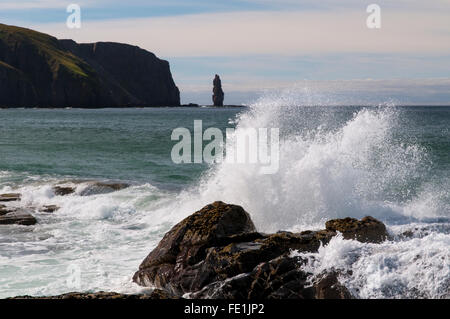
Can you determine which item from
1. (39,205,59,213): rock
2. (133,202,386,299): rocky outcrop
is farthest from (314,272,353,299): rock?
(39,205,59,213): rock

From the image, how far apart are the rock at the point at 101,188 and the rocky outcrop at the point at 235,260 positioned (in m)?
10.9

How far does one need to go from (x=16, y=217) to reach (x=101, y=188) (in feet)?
16.6

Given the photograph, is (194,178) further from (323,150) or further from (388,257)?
(388,257)

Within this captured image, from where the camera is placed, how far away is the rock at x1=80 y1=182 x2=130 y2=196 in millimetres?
21280

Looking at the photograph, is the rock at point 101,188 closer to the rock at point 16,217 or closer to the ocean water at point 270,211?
the ocean water at point 270,211

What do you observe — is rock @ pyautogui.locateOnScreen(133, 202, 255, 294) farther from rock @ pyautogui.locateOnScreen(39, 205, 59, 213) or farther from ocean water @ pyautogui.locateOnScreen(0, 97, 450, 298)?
rock @ pyautogui.locateOnScreen(39, 205, 59, 213)

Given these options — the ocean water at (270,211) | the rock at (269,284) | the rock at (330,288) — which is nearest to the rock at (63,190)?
the ocean water at (270,211)

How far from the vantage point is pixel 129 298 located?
26.1 feet

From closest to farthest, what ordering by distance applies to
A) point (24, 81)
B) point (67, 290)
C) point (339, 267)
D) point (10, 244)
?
point (339, 267)
point (67, 290)
point (10, 244)
point (24, 81)

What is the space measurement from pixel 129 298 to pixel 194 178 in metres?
18.1

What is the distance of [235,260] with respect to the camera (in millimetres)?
9242

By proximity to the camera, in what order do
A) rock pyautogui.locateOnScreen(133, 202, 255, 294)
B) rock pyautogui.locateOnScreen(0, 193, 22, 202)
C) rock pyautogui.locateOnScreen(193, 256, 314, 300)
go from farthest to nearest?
rock pyautogui.locateOnScreen(0, 193, 22, 202), rock pyautogui.locateOnScreen(133, 202, 255, 294), rock pyautogui.locateOnScreen(193, 256, 314, 300)

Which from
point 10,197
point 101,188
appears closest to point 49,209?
point 10,197

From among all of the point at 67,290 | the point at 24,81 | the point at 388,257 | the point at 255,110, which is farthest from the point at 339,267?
the point at 24,81
